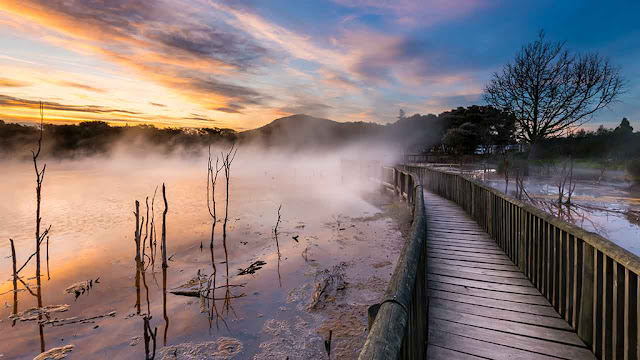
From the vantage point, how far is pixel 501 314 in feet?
12.1

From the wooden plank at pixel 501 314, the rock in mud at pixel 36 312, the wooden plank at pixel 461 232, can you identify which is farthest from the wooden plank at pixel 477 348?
the rock in mud at pixel 36 312

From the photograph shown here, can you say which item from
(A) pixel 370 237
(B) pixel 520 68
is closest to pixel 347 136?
(B) pixel 520 68

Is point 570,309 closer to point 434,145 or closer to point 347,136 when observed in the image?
point 434,145

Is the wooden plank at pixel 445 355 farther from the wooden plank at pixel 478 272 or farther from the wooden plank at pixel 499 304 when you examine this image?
the wooden plank at pixel 478 272

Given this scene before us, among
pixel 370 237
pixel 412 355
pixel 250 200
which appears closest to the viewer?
pixel 412 355

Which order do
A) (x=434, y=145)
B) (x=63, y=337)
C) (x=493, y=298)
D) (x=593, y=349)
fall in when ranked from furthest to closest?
(x=434, y=145), (x=63, y=337), (x=493, y=298), (x=593, y=349)

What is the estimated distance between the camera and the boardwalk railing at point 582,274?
2.46 metres

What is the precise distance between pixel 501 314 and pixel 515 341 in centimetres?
57

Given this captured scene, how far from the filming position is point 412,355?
2217mm

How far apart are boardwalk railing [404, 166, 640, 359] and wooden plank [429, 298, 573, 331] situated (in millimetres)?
149

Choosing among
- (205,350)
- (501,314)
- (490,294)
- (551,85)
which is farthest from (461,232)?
(551,85)

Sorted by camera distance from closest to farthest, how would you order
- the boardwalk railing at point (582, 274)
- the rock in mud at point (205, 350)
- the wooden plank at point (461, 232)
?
the boardwalk railing at point (582, 274), the rock in mud at point (205, 350), the wooden plank at point (461, 232)

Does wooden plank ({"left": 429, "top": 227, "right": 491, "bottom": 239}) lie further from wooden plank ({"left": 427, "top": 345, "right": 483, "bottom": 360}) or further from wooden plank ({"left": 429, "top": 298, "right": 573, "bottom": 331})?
wooden plank ({"left": 427, "top": 345, "right": 483, "bottom": 360})

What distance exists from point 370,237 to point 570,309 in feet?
30.1
